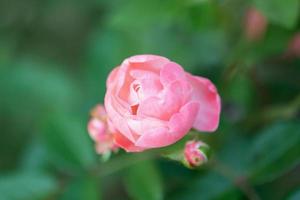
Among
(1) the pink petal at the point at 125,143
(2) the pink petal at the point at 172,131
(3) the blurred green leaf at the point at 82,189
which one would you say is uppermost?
(2) the pink petal at the point at 172,131

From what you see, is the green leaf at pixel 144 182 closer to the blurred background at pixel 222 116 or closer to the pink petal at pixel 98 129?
the blurred background at pixel 222 116

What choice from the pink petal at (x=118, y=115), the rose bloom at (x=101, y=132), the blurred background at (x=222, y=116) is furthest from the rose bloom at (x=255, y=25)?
the pink petal at (x=118, y=115)

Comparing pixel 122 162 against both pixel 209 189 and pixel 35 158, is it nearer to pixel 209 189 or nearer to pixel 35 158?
pixel 209 189

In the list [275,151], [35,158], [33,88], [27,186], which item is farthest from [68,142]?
[33,88]

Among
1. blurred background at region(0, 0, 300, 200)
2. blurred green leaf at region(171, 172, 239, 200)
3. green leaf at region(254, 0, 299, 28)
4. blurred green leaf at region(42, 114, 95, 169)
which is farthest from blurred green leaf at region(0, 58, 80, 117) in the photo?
green leaf at region(254, 0, 299, 28)

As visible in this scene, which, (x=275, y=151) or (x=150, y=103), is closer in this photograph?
(x=150, y=103)
